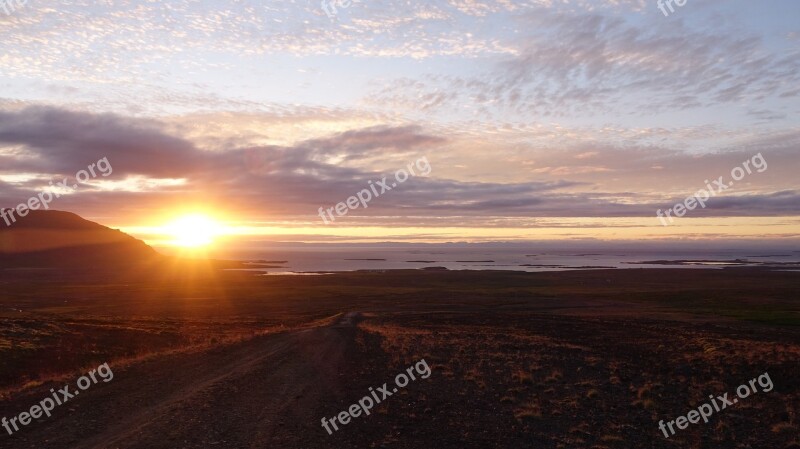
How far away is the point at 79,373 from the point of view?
882 inches

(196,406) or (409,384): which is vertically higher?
(196,406)

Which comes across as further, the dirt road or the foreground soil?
the foreground soil

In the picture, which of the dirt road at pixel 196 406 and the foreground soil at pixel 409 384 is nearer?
the dirt road at pixel 196 406

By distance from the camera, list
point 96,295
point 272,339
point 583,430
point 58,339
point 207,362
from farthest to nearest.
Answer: point 96,295 < point 272,339 < point 58,339 < point 207,362 < point 583,430

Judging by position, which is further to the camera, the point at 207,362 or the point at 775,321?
the point at 775,321

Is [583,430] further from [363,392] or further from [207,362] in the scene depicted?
[207,362]

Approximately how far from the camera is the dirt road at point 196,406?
13.8 metres

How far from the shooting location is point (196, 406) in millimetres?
16797

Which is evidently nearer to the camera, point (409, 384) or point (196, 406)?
point (196, 406)

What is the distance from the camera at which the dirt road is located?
13820 millimetres

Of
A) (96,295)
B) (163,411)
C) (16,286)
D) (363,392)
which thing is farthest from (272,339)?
(16,286)

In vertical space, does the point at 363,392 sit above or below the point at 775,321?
above

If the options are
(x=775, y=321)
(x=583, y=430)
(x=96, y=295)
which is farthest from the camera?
(x=96, y=295)

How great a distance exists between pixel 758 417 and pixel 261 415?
1544cm
